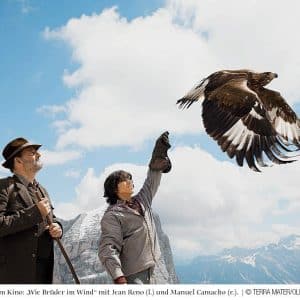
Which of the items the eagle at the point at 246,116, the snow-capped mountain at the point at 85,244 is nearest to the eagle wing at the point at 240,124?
the eagle at the point at 246,116

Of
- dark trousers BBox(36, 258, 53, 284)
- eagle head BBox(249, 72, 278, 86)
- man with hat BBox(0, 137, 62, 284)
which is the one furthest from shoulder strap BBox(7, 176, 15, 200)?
eagle head BBox(249, 72, 278, 86)

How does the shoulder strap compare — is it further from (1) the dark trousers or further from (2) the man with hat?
(1) the dark trousers

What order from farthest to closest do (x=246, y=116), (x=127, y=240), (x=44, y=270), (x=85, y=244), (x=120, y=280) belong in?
(x=85, y=244) → (x=246, y=116) → (x=44, y=270) → (x=127, y=240) → (x=120, y=280)

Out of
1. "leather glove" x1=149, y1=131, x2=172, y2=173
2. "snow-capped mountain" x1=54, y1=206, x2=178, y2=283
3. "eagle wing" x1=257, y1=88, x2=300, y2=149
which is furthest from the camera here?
"snow-capped mountain" x1=54, y1=206, x2=178, y2=283

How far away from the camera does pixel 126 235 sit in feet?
7.41

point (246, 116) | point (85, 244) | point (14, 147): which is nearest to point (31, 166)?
point (14, 147)

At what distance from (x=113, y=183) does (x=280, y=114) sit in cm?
228

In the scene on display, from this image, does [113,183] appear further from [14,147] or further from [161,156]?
[14,147]

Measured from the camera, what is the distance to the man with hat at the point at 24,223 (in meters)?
2.23

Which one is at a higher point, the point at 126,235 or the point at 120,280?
the point at 126,235

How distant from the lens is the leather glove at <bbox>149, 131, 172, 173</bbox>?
2402mm
